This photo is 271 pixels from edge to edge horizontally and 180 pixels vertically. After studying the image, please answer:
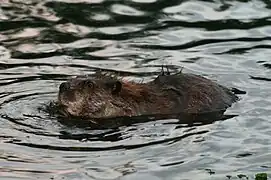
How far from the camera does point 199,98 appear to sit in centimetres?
983

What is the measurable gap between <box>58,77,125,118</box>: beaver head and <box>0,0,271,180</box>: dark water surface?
263 millimetres

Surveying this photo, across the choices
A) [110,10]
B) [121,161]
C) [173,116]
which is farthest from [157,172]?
[110,10]

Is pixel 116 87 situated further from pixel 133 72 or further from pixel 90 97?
pixel 133 72

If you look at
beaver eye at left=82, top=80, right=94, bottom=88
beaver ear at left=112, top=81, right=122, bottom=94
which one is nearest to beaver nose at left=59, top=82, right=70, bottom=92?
beaver eye at left=82, top=80, right=94, bottom=88

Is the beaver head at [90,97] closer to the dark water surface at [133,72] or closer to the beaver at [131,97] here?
the beaver at [131,97]

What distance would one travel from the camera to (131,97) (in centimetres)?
972

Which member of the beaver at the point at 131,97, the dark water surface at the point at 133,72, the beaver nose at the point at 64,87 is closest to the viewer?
the dark water surface at the point at 133,72

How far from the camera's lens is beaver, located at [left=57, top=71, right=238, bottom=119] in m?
9.57

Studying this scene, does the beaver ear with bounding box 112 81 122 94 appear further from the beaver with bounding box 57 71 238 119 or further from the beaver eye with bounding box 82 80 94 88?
the beaver eye with bounding box 82 80 94 88

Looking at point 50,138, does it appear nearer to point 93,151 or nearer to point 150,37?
point 93,151

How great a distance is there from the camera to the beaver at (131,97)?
9.57 meters


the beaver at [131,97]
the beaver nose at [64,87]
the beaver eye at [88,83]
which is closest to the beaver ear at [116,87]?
the beaver at [131,97]

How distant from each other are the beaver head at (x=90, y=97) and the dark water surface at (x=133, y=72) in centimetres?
26

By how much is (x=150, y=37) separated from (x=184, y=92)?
3519mm
